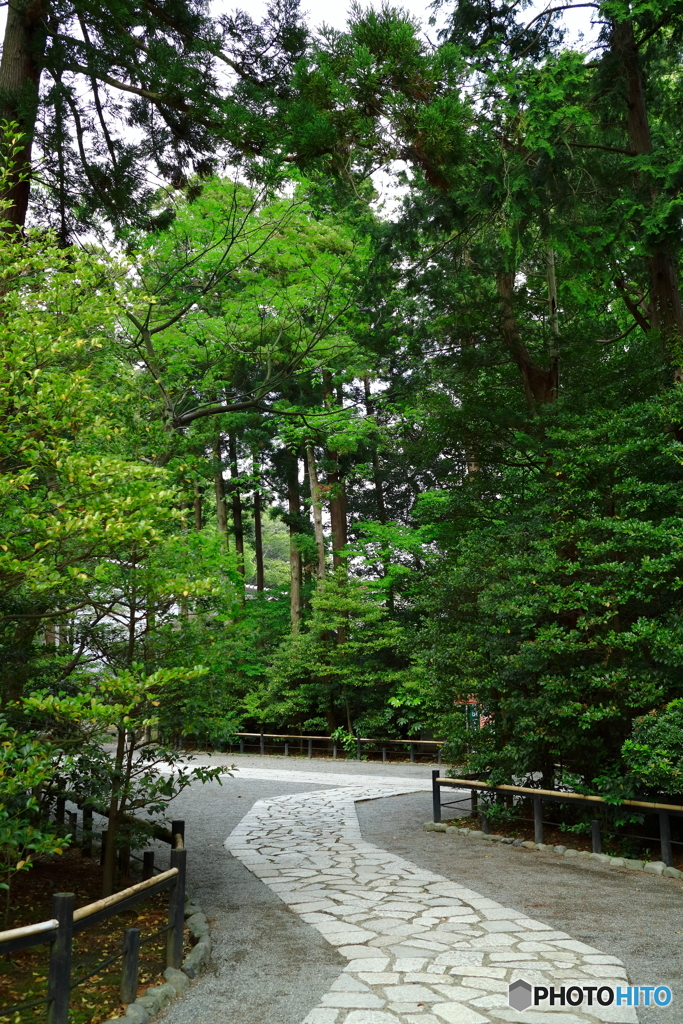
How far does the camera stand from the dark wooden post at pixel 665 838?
23.5 feet

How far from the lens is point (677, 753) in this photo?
6.75 metres

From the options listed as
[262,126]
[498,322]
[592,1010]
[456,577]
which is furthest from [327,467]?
[592,1010]

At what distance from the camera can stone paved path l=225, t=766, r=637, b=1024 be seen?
13.4ft

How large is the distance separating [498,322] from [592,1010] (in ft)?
33.0

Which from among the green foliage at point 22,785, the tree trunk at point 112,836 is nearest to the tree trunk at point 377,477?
the tree trunk at point 112,836

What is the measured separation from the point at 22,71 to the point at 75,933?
23.8 ft

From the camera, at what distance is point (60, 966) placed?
3.59 metres

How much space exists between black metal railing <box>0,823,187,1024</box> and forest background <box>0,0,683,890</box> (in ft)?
1.47

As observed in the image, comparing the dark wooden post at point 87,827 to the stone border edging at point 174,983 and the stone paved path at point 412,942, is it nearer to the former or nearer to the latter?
the stone paved path at point 412,942

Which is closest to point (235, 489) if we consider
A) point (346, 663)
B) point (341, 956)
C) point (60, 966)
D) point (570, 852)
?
point (346, 663)

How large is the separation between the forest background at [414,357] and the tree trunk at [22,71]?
0.08 ft

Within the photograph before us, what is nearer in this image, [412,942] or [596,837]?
[412,942]

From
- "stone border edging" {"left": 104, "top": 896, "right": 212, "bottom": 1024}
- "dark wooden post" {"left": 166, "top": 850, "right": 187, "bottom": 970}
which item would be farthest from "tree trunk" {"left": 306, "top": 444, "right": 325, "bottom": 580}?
"dark wooden post" {"left": 166, "top": 850, "right": 187, "bottom": 970}

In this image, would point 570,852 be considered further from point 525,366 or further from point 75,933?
point 525,366
